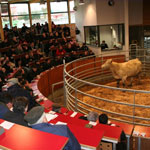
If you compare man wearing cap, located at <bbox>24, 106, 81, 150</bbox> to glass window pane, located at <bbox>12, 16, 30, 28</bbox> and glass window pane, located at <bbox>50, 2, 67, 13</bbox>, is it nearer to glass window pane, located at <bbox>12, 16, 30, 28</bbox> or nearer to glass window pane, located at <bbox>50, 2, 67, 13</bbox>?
glass window pane, located at <bbox>12, 16, 30, 28</bbox>

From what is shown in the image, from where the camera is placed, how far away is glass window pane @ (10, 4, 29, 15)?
16358 millimetres

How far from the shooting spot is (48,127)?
209cm

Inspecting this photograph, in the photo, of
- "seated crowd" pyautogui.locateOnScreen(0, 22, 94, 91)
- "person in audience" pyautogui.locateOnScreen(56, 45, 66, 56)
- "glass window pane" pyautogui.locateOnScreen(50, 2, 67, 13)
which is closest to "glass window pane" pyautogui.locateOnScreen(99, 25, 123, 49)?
"seated crowd" pyautogui.locateOnScreen(0, 22, 94, 91)

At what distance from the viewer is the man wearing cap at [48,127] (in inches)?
75.7

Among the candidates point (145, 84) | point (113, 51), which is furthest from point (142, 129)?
point (113, 51)

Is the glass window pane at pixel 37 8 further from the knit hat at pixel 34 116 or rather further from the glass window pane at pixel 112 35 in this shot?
the knit hat at pixel 34 116

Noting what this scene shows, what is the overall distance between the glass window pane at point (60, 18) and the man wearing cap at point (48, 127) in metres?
16.3

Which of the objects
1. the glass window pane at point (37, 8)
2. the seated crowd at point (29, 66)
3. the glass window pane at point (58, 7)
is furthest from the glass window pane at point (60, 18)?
the seated crowd at point (29, 66)

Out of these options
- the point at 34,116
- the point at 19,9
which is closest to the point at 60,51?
the point at 34,116

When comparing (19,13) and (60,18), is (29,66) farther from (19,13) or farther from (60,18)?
(60,18)

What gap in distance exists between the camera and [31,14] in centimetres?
1717

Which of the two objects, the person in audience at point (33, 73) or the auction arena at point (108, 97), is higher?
the person in audience at point (33, 73)

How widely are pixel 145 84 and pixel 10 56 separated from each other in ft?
19.2

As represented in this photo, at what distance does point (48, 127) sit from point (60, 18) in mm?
16711
